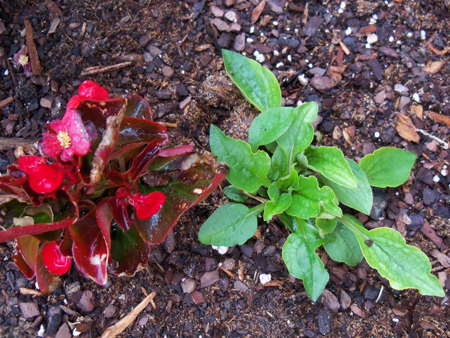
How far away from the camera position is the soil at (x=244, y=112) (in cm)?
193

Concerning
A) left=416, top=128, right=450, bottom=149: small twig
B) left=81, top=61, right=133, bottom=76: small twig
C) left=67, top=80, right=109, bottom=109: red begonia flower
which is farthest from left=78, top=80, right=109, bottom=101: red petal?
left=416, top=128, right=450, bottom=149: small twig

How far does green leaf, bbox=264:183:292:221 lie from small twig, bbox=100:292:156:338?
2.48ft

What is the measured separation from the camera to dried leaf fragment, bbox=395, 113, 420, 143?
7.03 feet

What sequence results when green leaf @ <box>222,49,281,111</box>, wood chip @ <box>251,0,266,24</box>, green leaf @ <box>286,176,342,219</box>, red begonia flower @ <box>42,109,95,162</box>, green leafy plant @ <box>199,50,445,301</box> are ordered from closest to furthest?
red begonia flower @ <box>42,109,95,162</box>, green leaf @ <box>286,176,342,219</box>, green leafy plant @ <box>199,50,445,301</box>, green leaf @ <box>222,49,281,111</box>, wood chip @ <box>251,0,266,24</box>

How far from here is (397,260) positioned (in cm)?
179

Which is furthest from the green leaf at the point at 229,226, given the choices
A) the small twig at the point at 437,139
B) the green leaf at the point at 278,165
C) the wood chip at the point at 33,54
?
the wood chip at the point at 33,54

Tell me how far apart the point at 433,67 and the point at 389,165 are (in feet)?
2.44

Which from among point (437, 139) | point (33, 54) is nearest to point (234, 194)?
point (437, 139)

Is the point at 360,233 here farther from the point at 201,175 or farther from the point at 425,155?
the point at 201,175

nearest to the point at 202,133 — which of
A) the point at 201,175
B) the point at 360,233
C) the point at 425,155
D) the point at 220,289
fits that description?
the point at 201,175

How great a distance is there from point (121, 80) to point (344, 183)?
135cm

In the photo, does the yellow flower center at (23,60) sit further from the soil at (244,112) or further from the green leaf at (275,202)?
the green leaf at (275,202)

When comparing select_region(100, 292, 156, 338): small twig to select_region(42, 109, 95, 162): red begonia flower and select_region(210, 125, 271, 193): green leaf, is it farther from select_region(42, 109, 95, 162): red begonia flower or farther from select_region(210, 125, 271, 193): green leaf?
select_region(42, 109, 95, 162): red begonia flower

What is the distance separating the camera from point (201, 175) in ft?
5.38
